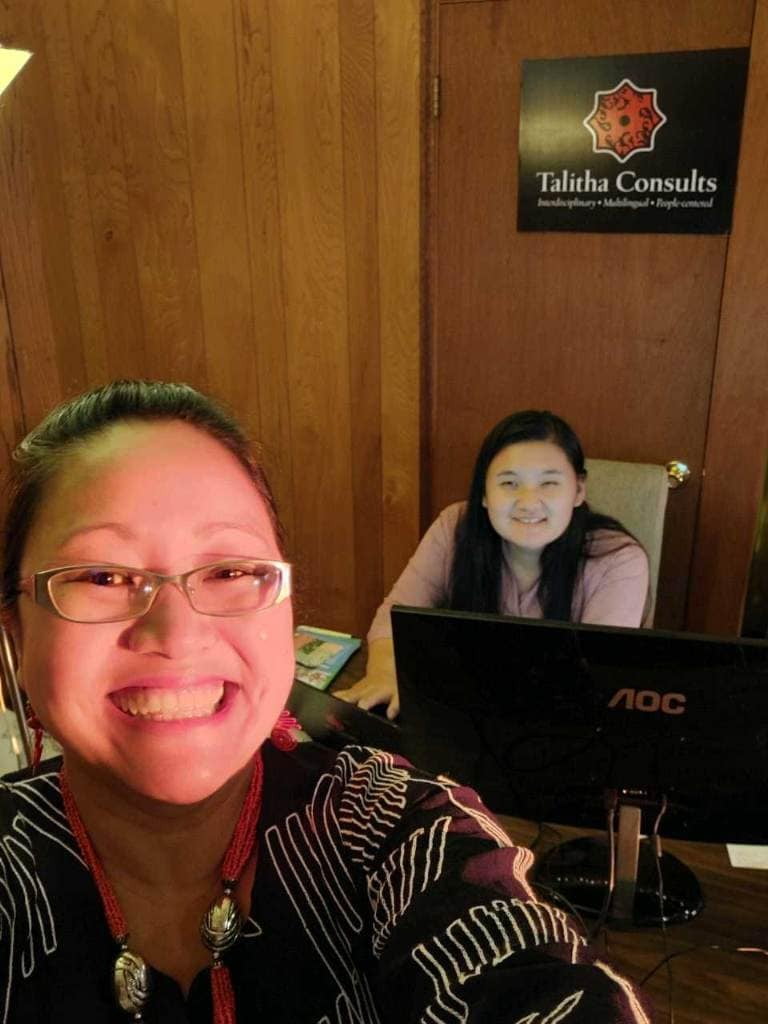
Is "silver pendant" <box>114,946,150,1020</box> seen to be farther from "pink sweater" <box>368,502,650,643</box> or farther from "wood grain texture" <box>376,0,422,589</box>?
"wood grain texture" <box>376,0,422,589</box>

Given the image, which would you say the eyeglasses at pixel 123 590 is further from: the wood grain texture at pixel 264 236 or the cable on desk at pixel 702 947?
the wood grain texture at pixel 264 236

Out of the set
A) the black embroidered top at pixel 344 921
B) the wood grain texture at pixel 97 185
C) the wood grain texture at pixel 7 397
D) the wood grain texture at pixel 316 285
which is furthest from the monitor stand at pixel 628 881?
the wood grain texture at pixel 97 185

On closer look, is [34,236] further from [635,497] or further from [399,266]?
[635,497]

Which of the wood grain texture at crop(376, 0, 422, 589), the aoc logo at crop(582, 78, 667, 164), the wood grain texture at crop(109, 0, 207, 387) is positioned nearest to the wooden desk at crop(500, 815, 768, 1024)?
the wood grain texture at crop(376, 0, 422, 589)


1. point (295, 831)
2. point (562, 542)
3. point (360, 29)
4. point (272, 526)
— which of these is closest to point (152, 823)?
point (295, 831)

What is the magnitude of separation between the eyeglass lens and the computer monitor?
400 mm

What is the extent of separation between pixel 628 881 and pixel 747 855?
21 cm

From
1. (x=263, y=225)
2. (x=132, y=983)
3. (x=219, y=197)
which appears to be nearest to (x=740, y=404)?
(x=263, y=225)

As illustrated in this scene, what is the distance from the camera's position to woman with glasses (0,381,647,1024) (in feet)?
2.30

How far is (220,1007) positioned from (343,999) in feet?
0.35

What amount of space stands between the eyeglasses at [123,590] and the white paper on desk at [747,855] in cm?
87

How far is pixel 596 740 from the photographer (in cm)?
109

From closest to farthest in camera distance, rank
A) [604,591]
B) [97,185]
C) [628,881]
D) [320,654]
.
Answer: [628,881], [320,654], [604,591], [97,185]

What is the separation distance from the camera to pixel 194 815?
78 cm
